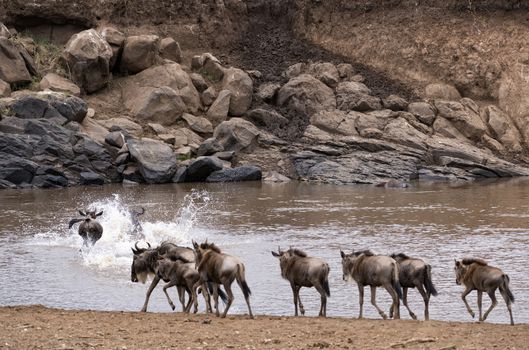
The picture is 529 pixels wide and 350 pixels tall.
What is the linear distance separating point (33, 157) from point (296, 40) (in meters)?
18.0

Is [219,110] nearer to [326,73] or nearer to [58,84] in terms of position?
[326,73]

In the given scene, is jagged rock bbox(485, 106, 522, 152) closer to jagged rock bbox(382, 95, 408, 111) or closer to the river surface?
jagged rock bbox(382, 95, 408, 111)

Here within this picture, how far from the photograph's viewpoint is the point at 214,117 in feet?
117

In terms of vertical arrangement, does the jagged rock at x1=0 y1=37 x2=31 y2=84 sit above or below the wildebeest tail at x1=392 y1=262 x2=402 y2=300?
above

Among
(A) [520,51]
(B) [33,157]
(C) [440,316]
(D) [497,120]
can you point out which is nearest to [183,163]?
(B) [33,157]

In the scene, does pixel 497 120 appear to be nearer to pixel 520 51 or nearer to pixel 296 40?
pixel 520 51

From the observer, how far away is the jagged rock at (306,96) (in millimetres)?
36294

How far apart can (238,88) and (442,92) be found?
9180 millimetres

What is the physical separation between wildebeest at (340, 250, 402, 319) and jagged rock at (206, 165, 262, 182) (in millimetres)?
19716

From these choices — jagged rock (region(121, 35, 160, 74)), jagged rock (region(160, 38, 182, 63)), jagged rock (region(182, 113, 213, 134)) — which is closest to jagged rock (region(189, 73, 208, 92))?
jagged rock (region(121, 35, 160, 74))

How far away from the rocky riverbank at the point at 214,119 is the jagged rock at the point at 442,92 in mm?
57

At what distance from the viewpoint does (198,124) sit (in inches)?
1353

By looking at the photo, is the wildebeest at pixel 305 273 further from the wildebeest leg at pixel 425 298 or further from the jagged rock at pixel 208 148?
the jagged rock at pixel 208 148

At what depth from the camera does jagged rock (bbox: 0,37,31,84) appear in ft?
111
